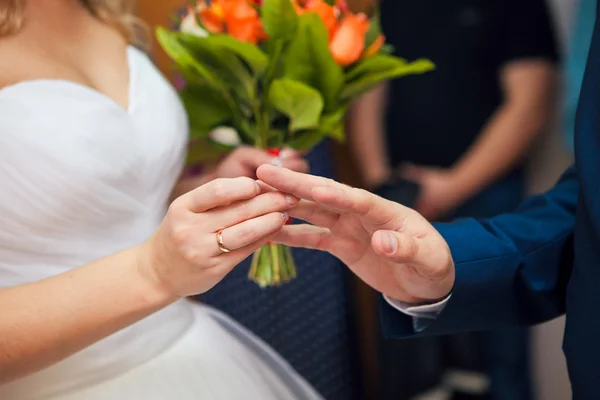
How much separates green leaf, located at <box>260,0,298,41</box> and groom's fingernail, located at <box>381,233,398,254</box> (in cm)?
40

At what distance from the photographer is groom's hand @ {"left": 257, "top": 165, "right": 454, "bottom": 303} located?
1.82 ft

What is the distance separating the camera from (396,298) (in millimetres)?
718

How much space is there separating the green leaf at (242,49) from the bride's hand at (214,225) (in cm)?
30

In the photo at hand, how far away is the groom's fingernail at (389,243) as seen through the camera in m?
0.55

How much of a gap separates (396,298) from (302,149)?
324 millimetres

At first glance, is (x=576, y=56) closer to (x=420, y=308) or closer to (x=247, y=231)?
(x=420, y=308)

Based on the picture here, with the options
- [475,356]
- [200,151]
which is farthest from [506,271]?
[475,356]

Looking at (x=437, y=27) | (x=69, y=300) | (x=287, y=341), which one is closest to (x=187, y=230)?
(x=69, y=300)

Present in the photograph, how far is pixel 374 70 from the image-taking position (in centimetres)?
90

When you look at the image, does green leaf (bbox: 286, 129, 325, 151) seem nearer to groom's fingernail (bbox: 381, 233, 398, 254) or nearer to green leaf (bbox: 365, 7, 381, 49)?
green leaf (bbox: 365, 7, 381, 49)

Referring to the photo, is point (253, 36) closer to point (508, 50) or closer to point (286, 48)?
point (286, 48)

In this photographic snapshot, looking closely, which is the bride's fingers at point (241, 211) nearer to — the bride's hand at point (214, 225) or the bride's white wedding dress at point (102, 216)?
the bride's hand at point (214, 225)

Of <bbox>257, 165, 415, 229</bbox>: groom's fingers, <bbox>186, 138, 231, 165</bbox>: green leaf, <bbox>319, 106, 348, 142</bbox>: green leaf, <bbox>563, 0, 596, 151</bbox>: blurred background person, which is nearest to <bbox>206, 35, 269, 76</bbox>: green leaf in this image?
<bbox>319, 106, 348, 142</bbox>: green leaf

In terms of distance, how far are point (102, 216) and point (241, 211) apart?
12.1 inches
